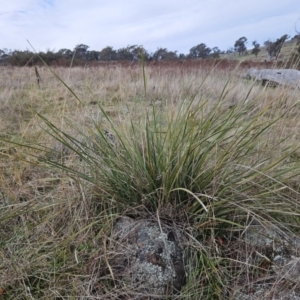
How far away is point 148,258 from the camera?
1106 mm

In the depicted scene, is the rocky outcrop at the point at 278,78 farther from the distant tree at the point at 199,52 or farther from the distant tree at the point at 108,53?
the distant tree at the point at 199,52

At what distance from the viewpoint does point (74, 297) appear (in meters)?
1.03

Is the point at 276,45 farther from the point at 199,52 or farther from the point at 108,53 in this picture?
the point at 199,52

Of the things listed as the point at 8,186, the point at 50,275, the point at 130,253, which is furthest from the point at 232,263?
the point at 8,186

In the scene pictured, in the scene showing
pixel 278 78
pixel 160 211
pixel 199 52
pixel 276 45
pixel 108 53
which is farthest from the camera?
pixel 199 52

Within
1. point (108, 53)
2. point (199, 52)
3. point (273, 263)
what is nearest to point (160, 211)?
point (273, 263)

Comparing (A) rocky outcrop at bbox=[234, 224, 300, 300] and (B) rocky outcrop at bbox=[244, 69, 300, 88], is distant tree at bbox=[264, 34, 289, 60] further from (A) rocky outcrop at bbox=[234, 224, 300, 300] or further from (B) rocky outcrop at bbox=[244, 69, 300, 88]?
(A) rocky outcrop at bbox=[234, 224, 300, 300]

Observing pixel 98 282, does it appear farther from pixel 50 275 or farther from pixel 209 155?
pixel 209 155

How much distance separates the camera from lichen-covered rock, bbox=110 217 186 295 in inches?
41.4

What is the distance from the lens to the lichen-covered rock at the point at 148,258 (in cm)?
105

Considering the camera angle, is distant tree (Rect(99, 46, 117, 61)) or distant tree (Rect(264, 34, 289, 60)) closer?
distant tree (Rect(264, 34, 289, 60))

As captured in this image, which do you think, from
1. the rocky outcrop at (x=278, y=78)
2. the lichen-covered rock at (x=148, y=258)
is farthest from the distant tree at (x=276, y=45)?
the lichen-covered rock at (x=148, y=258)

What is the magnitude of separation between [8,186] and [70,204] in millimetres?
510

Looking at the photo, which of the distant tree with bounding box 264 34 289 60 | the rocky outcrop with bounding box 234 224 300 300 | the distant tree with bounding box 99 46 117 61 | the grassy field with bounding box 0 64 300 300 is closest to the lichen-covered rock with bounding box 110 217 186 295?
the grassy field with bounding box 0 64 300 300
